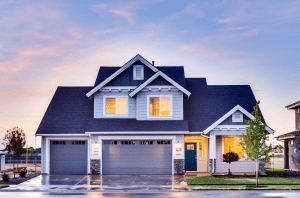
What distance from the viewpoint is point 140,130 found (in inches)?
1121

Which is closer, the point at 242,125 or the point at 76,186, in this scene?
the point at 76,186

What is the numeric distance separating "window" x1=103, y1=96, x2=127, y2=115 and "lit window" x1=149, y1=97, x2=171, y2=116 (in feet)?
6.88

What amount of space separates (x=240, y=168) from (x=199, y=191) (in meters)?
9.25

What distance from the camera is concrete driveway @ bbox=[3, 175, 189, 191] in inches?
858

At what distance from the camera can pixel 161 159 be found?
29016 millimetres

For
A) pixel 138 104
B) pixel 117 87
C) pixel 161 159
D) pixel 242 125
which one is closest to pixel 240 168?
pixel 242 125

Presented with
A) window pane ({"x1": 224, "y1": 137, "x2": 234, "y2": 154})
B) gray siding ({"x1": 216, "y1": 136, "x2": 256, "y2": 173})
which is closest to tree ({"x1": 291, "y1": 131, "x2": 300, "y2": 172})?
gray siding ({"x1": 216, "y1": 136, "x2": 256, "y2": 173})

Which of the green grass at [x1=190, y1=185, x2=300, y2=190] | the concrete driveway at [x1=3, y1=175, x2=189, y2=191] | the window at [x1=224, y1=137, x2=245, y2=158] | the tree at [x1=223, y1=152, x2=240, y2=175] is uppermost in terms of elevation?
the window at [x1=224, y1=137, x2=245, y2=158]

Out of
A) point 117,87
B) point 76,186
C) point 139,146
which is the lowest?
point 76,186

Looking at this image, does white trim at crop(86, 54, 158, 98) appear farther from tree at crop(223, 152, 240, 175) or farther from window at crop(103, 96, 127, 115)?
tree at crop(223, 152, 240, 175)

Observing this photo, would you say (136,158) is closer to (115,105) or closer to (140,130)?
(140,130)

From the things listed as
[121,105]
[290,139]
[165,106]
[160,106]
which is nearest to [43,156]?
[121,105]

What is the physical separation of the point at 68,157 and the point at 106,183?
22.3 feet

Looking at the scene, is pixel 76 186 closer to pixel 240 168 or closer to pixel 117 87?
pixel 117 87
